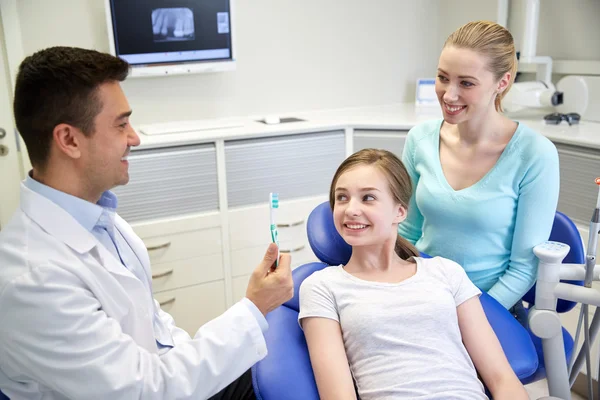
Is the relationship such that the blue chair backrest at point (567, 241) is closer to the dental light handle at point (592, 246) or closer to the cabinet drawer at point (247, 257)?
the dental light handle at point (592, 246)

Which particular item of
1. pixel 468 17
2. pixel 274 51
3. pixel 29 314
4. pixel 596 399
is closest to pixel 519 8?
pixel 468 17

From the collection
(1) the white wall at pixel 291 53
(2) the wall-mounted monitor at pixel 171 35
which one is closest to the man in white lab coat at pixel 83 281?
(2) the wall-mounted monitor at pixel 171 35

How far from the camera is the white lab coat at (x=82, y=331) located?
99 centimetres

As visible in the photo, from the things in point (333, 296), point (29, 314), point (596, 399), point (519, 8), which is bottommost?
point (596, 399)

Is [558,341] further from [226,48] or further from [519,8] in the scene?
[519,8]

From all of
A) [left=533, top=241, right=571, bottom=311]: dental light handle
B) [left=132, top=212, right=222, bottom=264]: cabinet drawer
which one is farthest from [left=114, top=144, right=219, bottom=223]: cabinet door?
[left=533, top=241, right=571, bottom=311]: dental light handle

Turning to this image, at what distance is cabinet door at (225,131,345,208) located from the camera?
262cm

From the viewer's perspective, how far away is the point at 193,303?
2.68 m

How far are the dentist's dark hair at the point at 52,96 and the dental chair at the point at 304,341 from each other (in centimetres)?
63

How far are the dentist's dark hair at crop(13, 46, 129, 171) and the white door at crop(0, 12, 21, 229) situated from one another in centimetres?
163

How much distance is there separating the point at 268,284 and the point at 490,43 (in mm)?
878

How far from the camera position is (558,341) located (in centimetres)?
139

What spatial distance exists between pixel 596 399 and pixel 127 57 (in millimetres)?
2431

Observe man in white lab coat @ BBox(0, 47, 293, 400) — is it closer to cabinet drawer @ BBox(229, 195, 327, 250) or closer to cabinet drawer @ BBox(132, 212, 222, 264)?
cabinet drawer @ BBox(132, 212, 222, 264)
